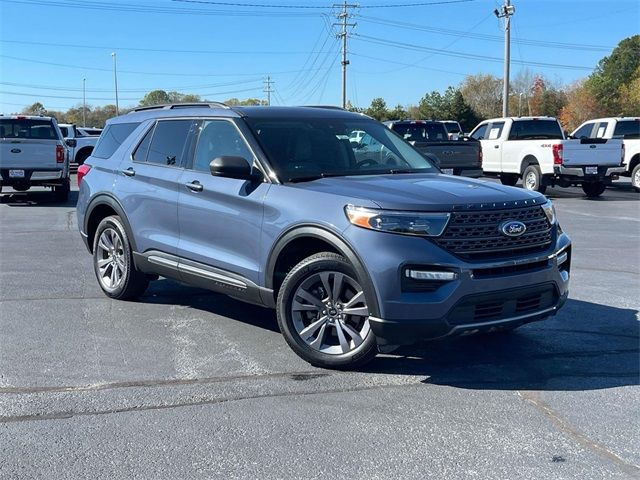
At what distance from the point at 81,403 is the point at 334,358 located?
168cm

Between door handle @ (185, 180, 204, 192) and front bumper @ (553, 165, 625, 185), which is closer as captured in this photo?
door handle @ (185, 180, 204, 192)

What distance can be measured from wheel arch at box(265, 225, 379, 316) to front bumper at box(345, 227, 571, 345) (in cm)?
6

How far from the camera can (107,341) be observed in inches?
229

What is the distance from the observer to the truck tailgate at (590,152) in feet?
58.3

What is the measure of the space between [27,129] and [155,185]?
12.7 meters

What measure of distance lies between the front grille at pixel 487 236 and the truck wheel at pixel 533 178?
14045 millimetres

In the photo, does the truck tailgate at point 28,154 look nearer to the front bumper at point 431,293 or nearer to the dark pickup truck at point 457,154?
the dark pickup truck at point 457,154

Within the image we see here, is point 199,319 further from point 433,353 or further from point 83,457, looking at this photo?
point 83,457

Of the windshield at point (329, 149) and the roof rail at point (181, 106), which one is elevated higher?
the roof rail at point (181, 106)

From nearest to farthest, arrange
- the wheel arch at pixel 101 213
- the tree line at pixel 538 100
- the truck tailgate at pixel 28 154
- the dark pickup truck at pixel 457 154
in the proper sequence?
the wheel arch at pixel 101 213 < the truck tailgate at pixel 28 154 < the dark pickup truck at pixel 457 154 < the tree line at pixel 538 100

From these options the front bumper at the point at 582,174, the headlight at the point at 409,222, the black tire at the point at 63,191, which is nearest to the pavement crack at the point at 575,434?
the headlight at the point at 409,222

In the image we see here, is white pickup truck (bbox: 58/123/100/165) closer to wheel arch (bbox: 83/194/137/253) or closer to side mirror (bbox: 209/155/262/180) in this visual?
wheel arch (bbox: 83/194/137/253)

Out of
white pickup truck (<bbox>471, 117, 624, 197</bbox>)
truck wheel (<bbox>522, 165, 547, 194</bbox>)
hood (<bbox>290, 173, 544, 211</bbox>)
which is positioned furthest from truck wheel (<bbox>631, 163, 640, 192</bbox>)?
hood (<bbox>290, 173, 544, 211</bbox>)

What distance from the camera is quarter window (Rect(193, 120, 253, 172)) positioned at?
582 cm
